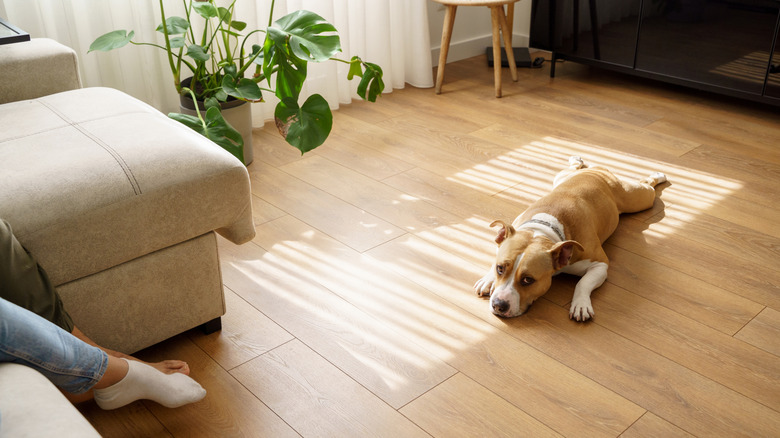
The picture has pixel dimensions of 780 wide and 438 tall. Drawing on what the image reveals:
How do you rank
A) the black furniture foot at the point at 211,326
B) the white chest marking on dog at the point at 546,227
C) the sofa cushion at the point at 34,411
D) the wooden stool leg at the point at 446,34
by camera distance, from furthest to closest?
the wooden stool leg at the point at 446,34 → the white chest marking on dog at the point at 546,227 → the black furniture foot at the point at 211,326 → the sofa cushion at the point at 34,411

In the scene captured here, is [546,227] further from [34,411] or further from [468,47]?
[468,47]

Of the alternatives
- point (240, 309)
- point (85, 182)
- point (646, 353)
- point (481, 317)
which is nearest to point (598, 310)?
point (646, 353)

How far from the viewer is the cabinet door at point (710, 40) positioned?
281 centimetres

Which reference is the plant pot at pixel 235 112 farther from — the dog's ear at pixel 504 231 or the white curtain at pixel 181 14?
the dog's ear at pixel 504 231

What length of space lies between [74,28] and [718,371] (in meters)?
2.38

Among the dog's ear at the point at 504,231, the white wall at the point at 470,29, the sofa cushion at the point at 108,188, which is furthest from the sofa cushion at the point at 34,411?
the white wall at the point at 470,29

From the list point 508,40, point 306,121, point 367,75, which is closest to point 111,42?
point 306,121

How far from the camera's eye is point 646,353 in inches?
64.8

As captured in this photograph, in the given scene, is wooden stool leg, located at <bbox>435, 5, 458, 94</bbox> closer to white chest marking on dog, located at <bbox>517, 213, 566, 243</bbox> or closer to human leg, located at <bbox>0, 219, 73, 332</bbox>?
white chest marking on dog, located at <bbox>517, 213, 566, 243</bbox>

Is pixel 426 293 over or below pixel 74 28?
below

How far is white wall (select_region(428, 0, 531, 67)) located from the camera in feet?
12.4

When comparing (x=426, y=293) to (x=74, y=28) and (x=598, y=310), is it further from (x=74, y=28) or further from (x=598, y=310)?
(x=74, y=28)

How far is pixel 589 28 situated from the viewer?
3322mm

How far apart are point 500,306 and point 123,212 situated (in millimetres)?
912
